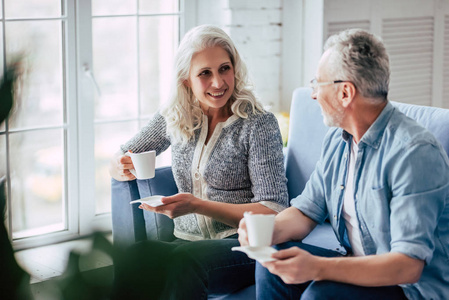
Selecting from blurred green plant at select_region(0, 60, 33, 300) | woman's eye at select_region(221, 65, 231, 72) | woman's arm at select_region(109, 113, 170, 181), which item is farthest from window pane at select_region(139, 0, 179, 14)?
blurred green plant at select_region(0, 60, 33, 300)

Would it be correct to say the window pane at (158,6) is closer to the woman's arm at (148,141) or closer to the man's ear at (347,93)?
the woman's arm at (148,141)

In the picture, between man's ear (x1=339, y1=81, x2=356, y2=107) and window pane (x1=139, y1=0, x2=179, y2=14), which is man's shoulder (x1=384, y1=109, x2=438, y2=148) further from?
window pane (x1=139, y1=0, x2=179, y2=14)

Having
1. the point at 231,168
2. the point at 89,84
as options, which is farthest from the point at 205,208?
the point at 89,84

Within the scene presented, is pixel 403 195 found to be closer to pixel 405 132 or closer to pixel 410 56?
pixel 405 132

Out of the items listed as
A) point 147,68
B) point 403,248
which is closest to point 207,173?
point 403,248

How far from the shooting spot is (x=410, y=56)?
3.80m

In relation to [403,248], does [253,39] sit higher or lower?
higher

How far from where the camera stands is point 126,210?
2250 millimetres

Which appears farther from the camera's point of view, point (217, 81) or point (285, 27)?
point (285, 27)

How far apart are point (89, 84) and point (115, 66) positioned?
7.3 inches

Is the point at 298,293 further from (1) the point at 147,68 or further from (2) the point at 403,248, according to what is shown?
(1) the point at 147,68

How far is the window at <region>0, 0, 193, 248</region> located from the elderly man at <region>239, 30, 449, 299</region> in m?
1.46

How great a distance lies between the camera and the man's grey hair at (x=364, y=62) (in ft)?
5.01

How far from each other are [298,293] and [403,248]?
1.17 ft
